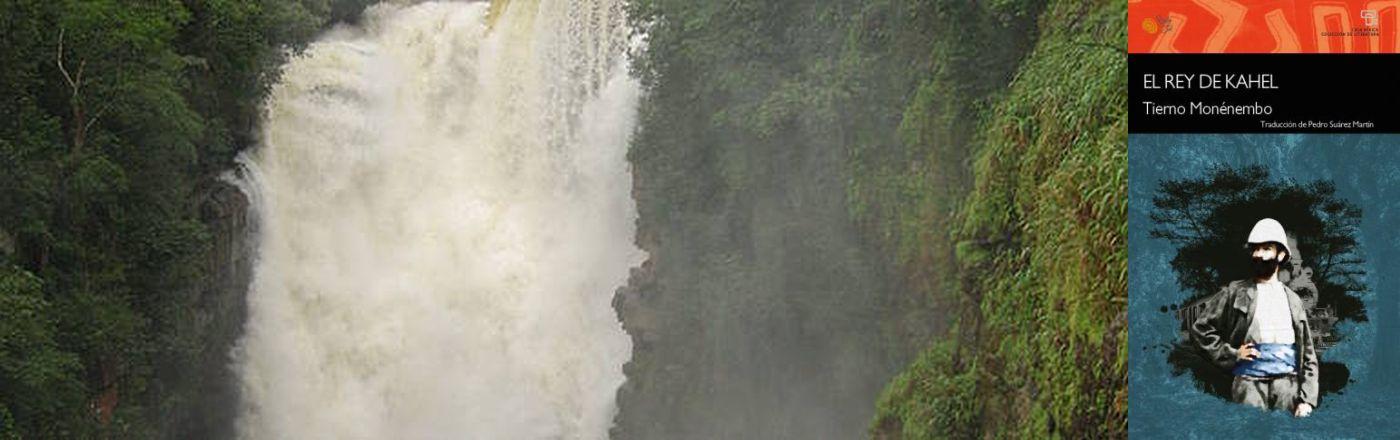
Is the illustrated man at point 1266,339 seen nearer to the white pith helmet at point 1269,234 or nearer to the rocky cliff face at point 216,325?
the white pith helmet at point 1269,234

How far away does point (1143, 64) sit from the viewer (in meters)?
16.0

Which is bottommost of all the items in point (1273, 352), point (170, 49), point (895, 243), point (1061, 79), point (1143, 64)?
point (1273, 352)

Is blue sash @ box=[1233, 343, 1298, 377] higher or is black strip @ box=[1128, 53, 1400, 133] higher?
black strip @ box=[1128, 53, 1400, 133]

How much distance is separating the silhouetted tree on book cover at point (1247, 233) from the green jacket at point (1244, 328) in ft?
0.25

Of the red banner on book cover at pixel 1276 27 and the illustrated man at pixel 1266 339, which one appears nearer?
the illustrated man at pixel 1266 339

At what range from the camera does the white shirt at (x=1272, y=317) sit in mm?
15508

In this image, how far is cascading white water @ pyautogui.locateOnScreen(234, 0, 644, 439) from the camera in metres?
37.6

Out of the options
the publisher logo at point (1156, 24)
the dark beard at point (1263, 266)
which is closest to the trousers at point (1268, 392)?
the dark beard at point (1263, 266)

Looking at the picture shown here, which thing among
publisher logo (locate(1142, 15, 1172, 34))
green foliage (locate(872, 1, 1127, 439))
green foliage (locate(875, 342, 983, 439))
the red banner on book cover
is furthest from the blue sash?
green foliage (locate(875, 342, 983, 439))

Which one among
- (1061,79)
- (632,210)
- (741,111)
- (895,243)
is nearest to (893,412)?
(895,243)

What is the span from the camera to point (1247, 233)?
15969mm

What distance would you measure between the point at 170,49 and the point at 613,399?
10.5 meters

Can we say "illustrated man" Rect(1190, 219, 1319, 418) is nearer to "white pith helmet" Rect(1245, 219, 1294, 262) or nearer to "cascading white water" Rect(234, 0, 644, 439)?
"white pith helmet" Rect(1245, 219, 1294, 262)

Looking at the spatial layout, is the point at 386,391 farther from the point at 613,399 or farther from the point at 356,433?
the point at 613,399
